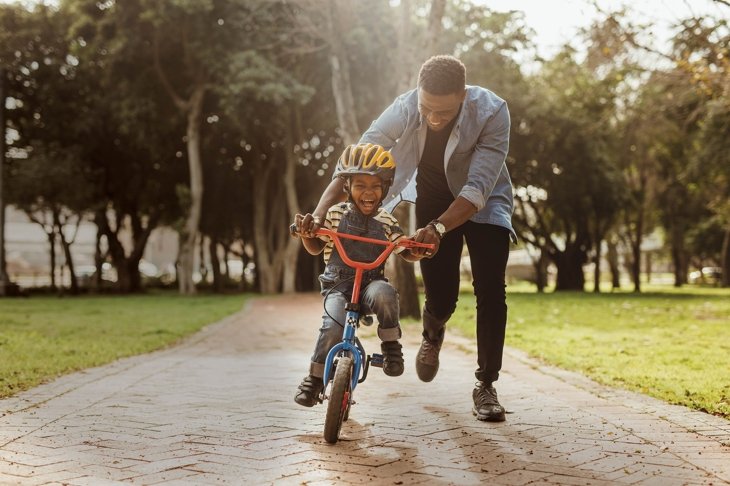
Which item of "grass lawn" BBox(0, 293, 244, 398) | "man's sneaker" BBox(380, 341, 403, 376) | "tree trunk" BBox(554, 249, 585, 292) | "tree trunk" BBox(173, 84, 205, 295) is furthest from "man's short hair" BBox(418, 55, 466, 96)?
"tree trunk" BBox(554, 249, 585, 292)

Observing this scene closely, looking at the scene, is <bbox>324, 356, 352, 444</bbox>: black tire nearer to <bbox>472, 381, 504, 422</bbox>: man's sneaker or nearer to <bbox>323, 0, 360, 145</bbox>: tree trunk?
<bbox>472, 381, 504, 422</bbox>: man's sneaker

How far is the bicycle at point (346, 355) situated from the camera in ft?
13.7

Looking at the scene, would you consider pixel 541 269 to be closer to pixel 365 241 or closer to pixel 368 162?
pixel 368 162

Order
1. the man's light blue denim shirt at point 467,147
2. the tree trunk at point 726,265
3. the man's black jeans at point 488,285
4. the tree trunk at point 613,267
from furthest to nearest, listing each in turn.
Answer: the tree trunk at point 726,265 < the tree trunk at point 613,267 < the man's black jeans at point 488,285 < the man's light blue denim shirt at point 467,147

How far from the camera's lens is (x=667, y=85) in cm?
1702

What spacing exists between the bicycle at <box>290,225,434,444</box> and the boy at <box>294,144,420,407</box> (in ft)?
0.28

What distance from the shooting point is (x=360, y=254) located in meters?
4.63

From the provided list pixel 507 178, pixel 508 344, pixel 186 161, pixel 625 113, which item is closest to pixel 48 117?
pixel 186 161

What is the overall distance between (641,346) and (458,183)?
5929 mm

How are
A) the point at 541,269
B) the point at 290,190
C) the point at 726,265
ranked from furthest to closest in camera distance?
the point at 726,265 → the point at 541,269 → the point at 290,190

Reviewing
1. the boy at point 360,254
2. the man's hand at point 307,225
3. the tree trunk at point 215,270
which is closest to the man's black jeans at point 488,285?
the boy at point 360,254

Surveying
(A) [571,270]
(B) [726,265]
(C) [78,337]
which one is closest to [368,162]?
(C) [78,337]

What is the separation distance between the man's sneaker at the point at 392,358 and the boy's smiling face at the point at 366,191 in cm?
74

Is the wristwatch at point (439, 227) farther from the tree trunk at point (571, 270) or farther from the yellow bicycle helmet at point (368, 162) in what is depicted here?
the tree trunk at point (571, 270)
